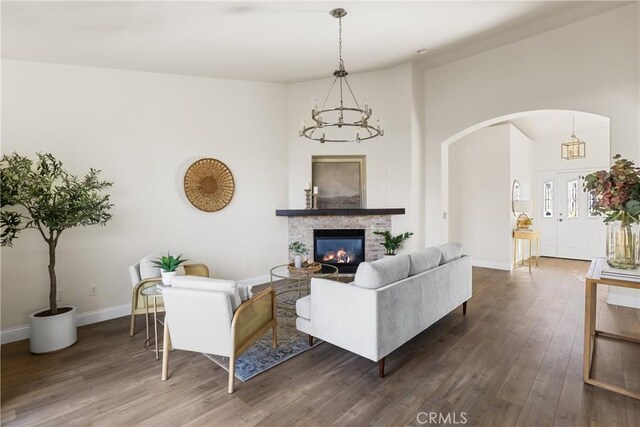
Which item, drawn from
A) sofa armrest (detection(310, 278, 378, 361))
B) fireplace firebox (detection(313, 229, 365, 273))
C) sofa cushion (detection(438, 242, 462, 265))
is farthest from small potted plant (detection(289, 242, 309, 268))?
sofa cushion (detection(438, 242, 462, 265))

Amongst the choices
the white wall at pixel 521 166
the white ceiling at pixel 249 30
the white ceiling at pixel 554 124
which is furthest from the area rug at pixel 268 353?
the white ceiling at pixel 554 124

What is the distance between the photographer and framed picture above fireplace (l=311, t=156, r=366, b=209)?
571 centimetres

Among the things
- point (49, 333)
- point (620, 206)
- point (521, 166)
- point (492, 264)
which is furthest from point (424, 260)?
point (521, 166)

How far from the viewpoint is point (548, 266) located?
6.63m

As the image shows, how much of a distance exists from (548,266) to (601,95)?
4028 mm

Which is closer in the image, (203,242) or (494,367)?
(494,367)

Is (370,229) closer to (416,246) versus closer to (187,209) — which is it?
(416,246)

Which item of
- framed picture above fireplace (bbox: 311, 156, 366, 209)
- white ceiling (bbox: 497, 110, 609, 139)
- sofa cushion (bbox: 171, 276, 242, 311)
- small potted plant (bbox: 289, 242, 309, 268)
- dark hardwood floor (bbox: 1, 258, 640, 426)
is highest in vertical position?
white ceiling (bbox: 497, 110, 609, 139)

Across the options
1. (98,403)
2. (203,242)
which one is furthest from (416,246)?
(98,403)

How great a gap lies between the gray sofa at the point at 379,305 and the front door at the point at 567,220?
6.25 meters

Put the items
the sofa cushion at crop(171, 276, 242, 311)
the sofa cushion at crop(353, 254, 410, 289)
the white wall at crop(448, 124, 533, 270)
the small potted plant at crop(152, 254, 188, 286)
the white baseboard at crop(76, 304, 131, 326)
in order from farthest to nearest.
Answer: the white wall at crop(448, 124, 533, 270), the white baseboard at crop(76, 304, 131, 326), the small potted plant at crop(152, 254, 188, 286), the sofa cushion at crop(353, 254, 410, 289), the sofa cushion at crop(171, 276, 242, 311)

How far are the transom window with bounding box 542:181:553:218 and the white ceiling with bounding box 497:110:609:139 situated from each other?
127cm

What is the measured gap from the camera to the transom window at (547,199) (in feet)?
25.4

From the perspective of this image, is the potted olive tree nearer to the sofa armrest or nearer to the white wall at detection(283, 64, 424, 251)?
the sofa armrest
